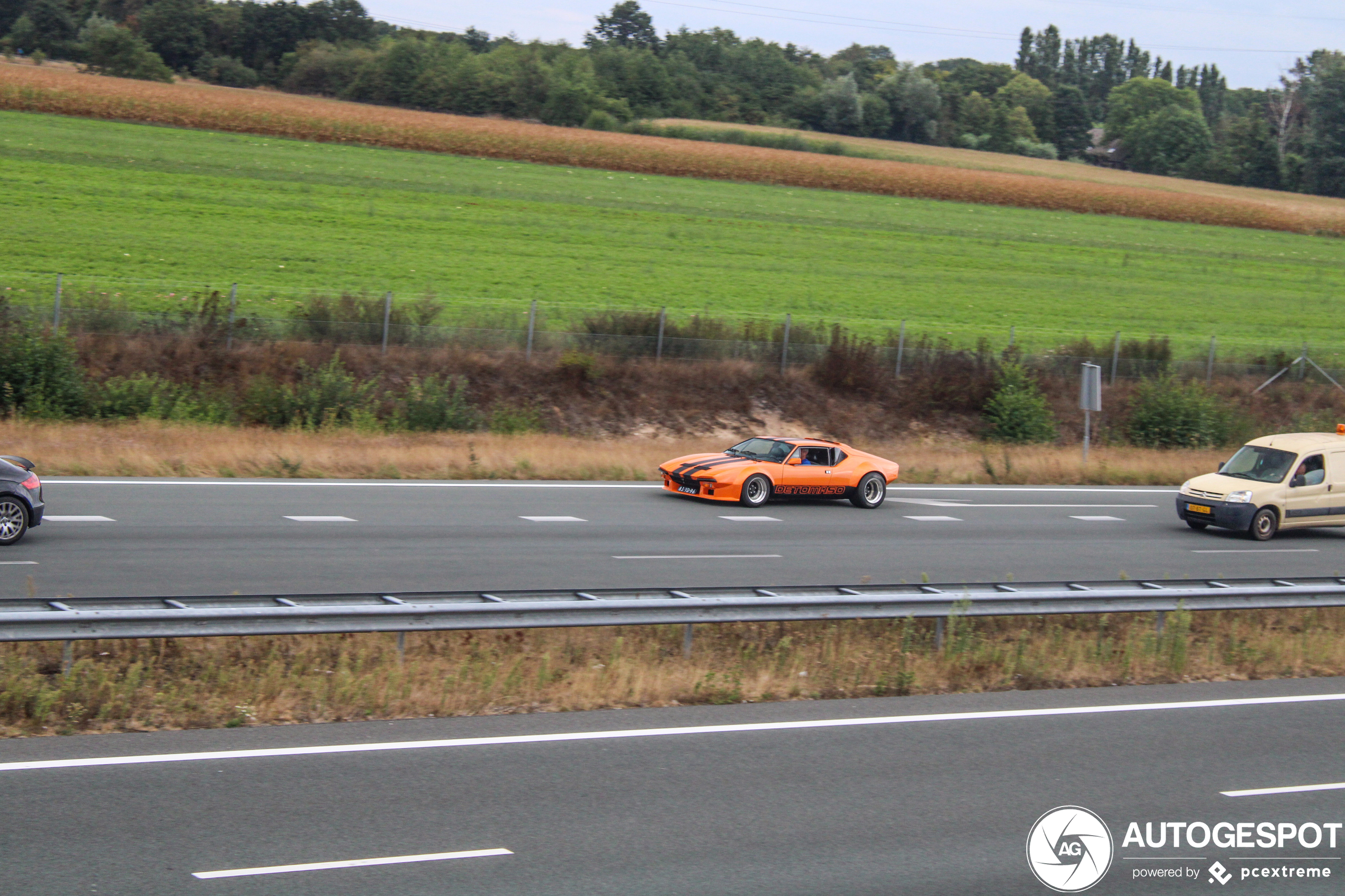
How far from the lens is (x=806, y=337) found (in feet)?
114

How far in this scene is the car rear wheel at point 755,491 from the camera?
69.3 feet

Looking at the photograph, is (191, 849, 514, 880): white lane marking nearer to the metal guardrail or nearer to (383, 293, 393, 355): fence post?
the metal guardrail

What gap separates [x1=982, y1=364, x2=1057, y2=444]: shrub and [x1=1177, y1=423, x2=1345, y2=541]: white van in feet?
39.5

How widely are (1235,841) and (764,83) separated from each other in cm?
11439

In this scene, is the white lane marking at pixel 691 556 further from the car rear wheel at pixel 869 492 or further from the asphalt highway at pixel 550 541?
the car rear wheel at pixel 869 492

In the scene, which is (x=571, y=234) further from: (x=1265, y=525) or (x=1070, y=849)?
(x=1070, y=849)

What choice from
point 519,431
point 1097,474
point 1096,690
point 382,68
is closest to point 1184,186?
point 382,68

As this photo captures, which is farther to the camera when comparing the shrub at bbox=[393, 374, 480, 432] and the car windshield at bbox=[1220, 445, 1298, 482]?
the shrub at bbox=[393, 374, 480, 432]

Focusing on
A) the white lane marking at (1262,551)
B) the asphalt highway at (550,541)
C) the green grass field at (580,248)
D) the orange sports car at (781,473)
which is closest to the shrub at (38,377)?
the green grass field at (580,248)

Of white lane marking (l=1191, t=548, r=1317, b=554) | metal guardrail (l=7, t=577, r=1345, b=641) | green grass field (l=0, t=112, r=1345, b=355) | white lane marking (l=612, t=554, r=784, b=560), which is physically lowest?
white lane marking (l=612, t=554, r=784, b=560)

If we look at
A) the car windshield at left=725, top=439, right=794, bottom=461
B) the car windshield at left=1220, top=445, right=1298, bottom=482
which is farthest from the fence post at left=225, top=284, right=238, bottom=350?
the car windshield at left=1220, top=445, right=1298, bottom=482

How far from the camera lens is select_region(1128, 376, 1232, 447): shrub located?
34656 mm

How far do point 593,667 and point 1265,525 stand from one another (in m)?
15.1

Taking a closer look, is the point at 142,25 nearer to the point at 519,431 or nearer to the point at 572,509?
the point at 519,431
